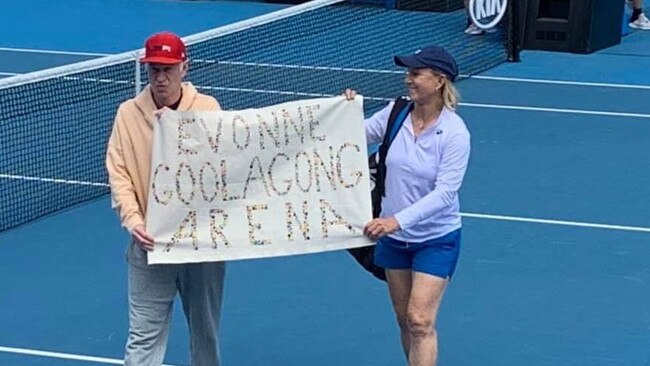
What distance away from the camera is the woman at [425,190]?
668cm

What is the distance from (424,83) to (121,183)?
1460 millimetres

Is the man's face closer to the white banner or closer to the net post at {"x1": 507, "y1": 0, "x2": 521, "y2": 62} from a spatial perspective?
the white banner

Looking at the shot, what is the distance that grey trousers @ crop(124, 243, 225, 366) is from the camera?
6520 mm

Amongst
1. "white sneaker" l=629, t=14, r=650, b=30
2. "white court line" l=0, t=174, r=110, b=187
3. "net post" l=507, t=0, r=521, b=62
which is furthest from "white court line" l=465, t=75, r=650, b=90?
"white court line" l=0, t=174, r=110, b=187

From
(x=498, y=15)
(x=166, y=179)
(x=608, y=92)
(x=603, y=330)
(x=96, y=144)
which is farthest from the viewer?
(x=498, y=15)

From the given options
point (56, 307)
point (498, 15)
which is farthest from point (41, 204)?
point (498, 15)

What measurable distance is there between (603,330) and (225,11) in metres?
15.6

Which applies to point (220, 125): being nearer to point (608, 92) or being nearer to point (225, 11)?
point (608, 92)

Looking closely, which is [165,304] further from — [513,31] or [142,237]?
[513,31]

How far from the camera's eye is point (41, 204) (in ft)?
38.3

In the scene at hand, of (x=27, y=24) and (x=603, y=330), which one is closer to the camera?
(x=603, y=330)

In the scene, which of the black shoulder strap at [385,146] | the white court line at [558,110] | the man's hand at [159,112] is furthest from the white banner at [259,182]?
the white court line at [558,110]

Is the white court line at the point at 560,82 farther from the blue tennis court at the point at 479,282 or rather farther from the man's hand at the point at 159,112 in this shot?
the man's hand at the point at 159,112

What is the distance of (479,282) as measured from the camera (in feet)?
31.7
